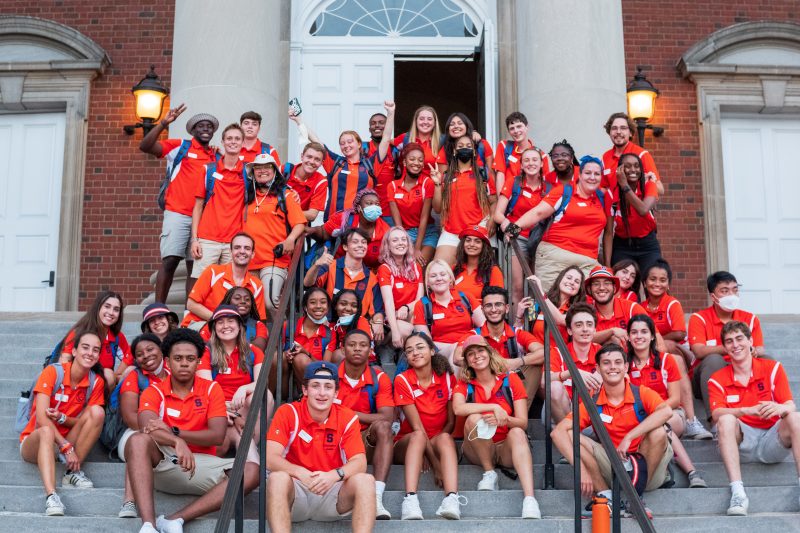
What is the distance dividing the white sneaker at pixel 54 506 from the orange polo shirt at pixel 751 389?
407 centimetres

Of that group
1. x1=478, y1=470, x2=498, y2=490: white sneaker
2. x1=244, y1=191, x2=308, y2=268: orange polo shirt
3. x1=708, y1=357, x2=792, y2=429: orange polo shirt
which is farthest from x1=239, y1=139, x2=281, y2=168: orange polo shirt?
x1=708, y1=357, x2=792, y2=429: orange polo shirt

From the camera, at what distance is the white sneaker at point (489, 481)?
6.15m

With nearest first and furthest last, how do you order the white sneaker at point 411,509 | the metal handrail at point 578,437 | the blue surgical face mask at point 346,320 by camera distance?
the metal handrail at point 578,437 → the white sneaker at point 411,509 → the blue surgical face mask at point 346,320

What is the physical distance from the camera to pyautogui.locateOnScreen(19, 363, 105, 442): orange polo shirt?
250 inches

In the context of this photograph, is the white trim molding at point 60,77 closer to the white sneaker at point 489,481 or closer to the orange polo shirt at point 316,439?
the orange polo shirt at point 316,439

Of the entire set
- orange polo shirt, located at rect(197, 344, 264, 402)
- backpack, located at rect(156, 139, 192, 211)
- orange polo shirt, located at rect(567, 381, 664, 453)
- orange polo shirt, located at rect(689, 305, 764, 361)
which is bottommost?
orange polo shirt, located at rect(567, 381, 664, 453)

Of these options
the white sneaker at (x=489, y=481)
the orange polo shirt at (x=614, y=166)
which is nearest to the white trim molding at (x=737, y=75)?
the orange polo shirt at (x=614, y=166)

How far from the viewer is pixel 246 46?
32.6 ft

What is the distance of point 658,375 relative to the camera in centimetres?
678

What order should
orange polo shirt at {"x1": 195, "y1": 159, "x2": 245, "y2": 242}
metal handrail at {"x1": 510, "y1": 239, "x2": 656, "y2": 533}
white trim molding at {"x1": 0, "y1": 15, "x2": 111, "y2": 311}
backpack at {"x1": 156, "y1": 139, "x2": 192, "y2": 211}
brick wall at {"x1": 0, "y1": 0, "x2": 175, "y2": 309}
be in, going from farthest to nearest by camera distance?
white trim molding at {"x1": 0, "y1": 15, "x2": 111, "y2": 311}, brick wall at {"x1": 0, "y1": 0, "x2": 175, "y2": 309}, backpack at {"x1": 156, "y1": 139, "x2": 192, "y2": 211}, orange polo shirt at {"x1": 195, "y1": 159, "x2": 245, "y2": 242}, metal handrail at {"x1": 510, "y1": 239, "x2": 656, "y2": 533}

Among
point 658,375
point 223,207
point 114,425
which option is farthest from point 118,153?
point 658,375

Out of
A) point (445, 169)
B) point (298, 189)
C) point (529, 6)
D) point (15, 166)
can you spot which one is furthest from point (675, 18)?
point (15, 166)

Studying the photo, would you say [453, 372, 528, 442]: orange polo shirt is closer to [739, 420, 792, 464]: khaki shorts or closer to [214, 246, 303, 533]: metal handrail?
[214, 246, 303, 533]: metal handrail

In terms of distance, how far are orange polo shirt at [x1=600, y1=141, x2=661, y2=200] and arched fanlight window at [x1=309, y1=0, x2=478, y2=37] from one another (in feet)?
14.4
